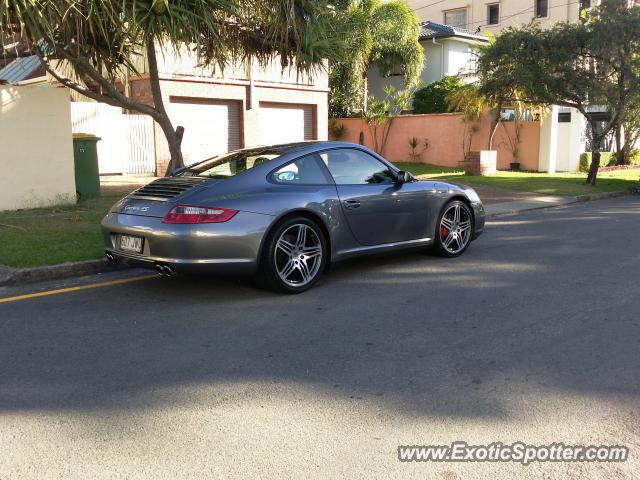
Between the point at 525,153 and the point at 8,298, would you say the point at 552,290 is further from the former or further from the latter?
the point at 525,153

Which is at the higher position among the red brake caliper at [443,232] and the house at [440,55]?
the house at [440,55]

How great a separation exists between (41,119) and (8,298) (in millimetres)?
6141

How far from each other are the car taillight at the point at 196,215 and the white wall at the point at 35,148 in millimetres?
6519

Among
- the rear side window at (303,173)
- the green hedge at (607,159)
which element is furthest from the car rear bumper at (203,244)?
the green hedge at (607,159)

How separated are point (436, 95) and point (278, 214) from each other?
2589 centimetres

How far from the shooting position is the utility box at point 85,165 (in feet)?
41.4

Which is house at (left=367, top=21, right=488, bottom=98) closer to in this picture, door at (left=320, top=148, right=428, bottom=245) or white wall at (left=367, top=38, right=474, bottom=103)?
white wall at (left=367, top=38, right=474, bottom=103)

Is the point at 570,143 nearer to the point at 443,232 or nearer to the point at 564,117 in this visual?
the point at 564,117

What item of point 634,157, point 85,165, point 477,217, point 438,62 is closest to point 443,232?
point 477,217

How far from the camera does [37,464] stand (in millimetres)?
3160

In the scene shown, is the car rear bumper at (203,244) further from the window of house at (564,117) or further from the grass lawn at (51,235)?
the window of house at (564,117)

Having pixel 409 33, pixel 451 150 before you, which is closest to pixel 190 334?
pixel 451 150

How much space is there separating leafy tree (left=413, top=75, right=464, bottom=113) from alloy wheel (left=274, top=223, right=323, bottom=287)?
81.5 ft

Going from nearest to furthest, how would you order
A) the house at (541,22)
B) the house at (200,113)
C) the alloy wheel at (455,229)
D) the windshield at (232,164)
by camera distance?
the windshield at (232,164)
the alloy wheel at (455,229)
the house at (200,113)
the house at (541,22)
